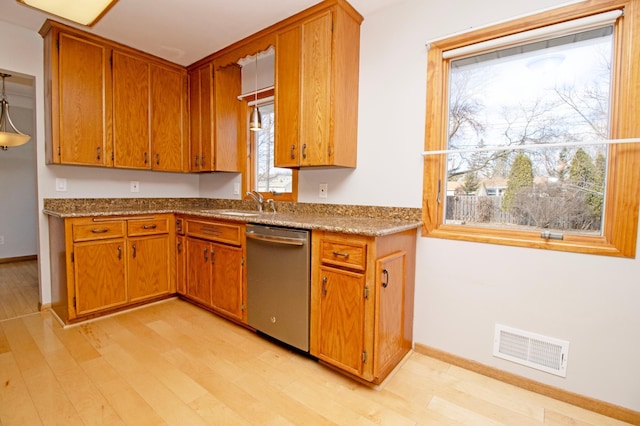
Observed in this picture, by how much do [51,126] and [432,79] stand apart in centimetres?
303

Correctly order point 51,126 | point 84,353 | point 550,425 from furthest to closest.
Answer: point 51,126, point 84,353, point 550,425

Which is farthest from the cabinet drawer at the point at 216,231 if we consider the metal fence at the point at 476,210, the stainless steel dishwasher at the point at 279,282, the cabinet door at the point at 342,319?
the metal fence at the point at 476,210

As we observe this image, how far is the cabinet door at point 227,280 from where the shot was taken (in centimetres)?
239

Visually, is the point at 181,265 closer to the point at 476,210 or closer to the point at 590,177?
the point at 476,210

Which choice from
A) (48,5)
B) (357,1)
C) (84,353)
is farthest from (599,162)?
(48,5)

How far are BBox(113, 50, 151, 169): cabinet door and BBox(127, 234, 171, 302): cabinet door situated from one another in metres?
0.80

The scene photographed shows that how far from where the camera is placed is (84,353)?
6.64ft

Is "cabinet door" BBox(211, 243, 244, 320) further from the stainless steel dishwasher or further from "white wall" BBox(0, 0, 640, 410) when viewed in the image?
"white wall" BBox(0, 0, 640, 410)

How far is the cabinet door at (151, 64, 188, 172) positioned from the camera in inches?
123

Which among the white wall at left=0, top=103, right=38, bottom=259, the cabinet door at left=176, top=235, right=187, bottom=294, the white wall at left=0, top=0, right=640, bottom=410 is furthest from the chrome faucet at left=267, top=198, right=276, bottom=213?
the white wall at left=0, top=103, right=38, bottom=259

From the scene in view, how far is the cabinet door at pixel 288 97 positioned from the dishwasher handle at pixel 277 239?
62cm

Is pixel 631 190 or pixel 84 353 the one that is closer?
pixel 631 190

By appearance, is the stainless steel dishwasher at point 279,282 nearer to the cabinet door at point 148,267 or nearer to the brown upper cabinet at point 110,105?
the cabinet door at point 148,267

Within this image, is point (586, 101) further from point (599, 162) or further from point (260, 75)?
point (260, 75)
